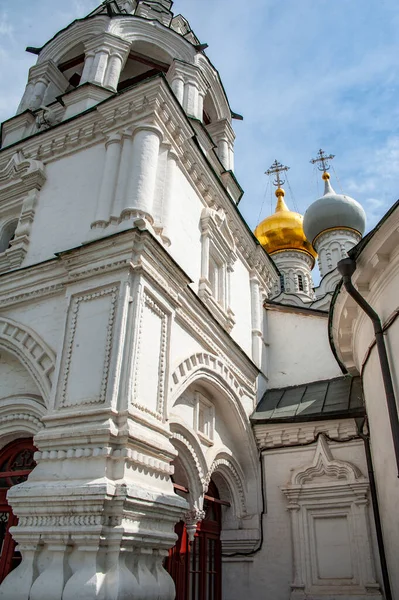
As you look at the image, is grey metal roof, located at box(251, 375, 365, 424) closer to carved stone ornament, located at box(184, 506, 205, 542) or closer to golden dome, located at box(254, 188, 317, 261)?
carved stone ornament, located at box(184, 506, 205, 542)

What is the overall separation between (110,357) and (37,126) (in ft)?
18.6

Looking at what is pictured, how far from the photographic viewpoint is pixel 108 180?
6.45 metres

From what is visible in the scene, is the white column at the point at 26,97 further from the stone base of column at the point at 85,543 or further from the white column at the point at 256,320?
the stone base of column at the point at 85,543

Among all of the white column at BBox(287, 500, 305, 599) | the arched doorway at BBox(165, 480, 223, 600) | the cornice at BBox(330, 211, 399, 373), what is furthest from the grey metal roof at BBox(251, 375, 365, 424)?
the arched doorway at BBox(165, 480, 223, 600)

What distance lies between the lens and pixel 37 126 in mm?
8758

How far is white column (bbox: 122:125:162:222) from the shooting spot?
5988mm

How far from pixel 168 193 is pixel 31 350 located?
103 inches

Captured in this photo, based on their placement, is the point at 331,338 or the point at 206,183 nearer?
the point at 331,338

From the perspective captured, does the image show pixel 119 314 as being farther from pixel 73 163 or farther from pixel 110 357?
pixel 73 163

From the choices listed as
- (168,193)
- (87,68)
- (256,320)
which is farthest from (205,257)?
(87,68)

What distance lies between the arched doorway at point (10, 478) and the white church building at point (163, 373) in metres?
0.02

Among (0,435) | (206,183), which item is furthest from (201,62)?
(0,435)

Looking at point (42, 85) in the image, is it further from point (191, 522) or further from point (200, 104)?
point (191, 522)

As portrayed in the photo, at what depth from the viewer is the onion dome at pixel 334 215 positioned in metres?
16.8
